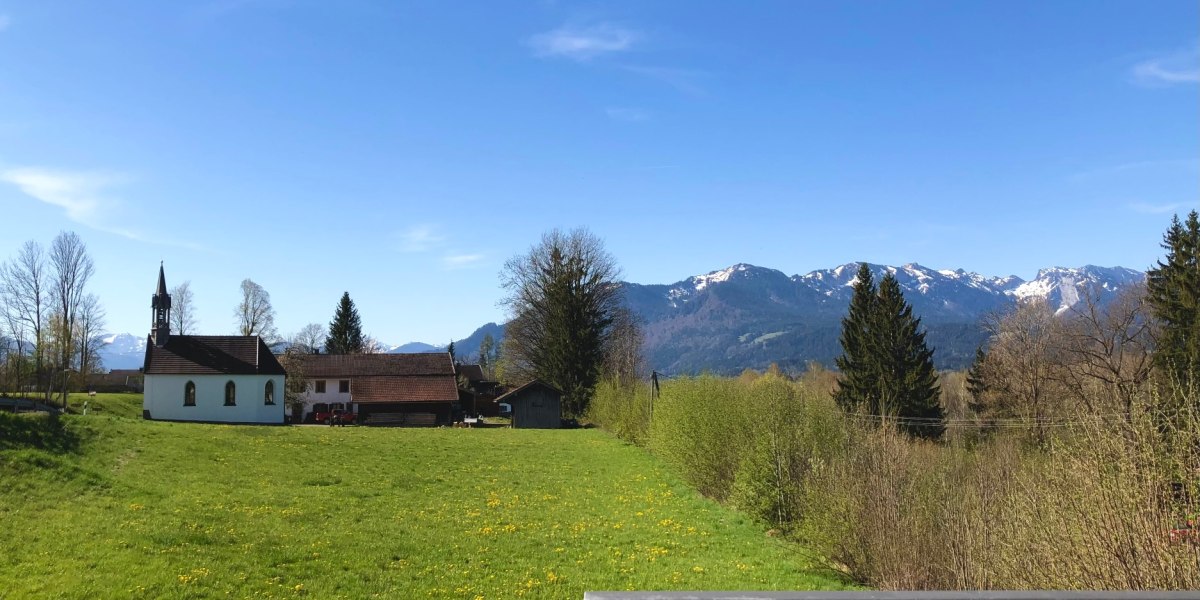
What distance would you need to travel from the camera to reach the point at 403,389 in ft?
221

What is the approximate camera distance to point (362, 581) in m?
13.6

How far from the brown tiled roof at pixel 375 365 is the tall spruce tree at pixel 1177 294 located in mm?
51185

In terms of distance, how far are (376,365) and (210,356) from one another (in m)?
20.5

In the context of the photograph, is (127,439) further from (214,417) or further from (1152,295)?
(1152,295)

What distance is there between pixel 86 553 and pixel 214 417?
44.3 meters

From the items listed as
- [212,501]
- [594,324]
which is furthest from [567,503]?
[594,324]

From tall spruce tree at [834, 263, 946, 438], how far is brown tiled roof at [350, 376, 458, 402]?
1269 inches

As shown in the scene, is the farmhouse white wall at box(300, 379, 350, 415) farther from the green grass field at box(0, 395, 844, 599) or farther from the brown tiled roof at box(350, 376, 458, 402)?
the green grass field at box(0, 395, 844, 599)

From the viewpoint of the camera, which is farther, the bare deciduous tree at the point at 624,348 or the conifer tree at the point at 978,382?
the bare deciduous tree at the point at 624,348

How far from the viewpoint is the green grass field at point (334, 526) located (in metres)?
13.4

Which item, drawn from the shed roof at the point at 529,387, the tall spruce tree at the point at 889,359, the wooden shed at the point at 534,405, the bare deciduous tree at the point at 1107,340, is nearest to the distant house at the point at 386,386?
the shed roof at the point at 529,387

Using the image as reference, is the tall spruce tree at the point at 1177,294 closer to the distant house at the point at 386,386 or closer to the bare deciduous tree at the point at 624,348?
the bare deciduous tree at the point at 624,348

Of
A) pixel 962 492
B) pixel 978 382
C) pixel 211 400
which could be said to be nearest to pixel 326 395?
pixel 211 400

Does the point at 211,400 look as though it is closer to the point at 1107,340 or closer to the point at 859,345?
the point at 859,345
